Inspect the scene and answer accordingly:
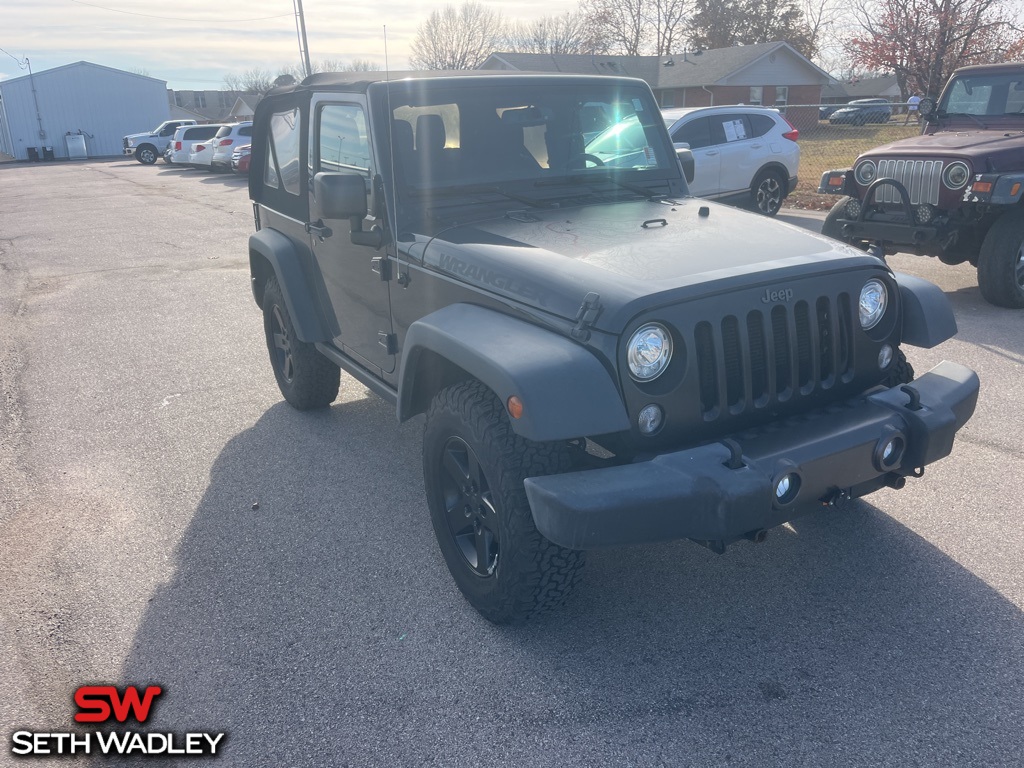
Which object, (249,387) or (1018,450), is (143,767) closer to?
(249,387)

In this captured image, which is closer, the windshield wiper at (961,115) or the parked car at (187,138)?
the windshield wiper at (961,115)

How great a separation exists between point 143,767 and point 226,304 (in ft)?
22.1

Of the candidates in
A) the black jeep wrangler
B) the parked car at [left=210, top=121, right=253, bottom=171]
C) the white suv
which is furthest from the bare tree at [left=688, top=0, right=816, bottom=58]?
the black jeep wrangler

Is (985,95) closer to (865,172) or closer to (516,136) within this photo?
(865,172)

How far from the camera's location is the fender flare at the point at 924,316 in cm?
346

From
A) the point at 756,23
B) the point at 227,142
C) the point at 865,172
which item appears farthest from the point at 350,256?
the point at 756,23

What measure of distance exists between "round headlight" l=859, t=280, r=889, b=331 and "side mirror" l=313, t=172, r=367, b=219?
6.81ft

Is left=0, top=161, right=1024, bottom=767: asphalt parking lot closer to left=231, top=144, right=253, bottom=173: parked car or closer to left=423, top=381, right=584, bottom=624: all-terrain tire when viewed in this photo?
left=423, top=381, right=584, bottom=624: all-terrain tire

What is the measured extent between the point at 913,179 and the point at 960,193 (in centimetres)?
48

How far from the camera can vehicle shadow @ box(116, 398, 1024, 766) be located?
263cm

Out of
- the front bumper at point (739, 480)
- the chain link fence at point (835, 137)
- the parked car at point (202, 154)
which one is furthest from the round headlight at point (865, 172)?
the parked car at point (202, 154)

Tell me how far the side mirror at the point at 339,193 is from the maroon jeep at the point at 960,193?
4649 millimetres

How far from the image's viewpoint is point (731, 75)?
42.3m

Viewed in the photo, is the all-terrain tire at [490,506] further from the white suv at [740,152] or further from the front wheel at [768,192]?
the front wheel at [768,192]
